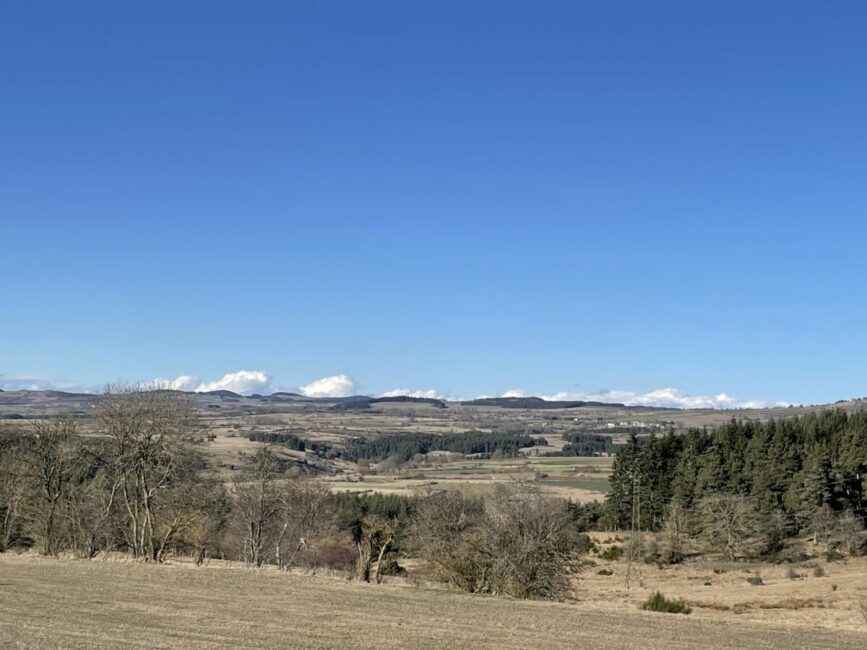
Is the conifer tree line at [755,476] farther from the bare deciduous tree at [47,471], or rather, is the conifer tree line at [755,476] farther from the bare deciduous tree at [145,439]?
the bare deciduous tree at [47,471]

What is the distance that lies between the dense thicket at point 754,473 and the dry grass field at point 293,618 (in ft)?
211

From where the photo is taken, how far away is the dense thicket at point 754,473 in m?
92.8

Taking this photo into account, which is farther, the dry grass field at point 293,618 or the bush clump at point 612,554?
the bush clump at point 612,554

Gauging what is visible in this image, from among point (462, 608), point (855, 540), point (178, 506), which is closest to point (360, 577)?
point (462, 608)

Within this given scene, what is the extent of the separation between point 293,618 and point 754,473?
86.7 m

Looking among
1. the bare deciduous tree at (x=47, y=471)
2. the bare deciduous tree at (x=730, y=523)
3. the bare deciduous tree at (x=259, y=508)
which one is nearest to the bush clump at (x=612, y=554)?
the bare deciduous tree at (x=730, y=523)

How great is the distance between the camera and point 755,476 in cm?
10169

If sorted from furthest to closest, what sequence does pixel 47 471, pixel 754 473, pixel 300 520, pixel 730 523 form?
pixel 754 473, pixel 730 523, pixel 300 520, pixel 47 471

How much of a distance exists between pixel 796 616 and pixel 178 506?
4069cm

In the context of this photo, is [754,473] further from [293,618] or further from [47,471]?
[293,618]

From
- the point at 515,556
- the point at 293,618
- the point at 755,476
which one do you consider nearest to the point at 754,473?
the point at 755,476

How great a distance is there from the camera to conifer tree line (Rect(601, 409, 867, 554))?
9231 cm

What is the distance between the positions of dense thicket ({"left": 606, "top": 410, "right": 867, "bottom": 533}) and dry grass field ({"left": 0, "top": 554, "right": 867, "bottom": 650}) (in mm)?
64276

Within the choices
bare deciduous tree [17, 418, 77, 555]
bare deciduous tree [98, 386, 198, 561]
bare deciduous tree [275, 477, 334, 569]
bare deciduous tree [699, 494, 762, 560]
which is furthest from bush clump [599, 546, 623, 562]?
bare deciduous tree [17, 418, 77, 555]
